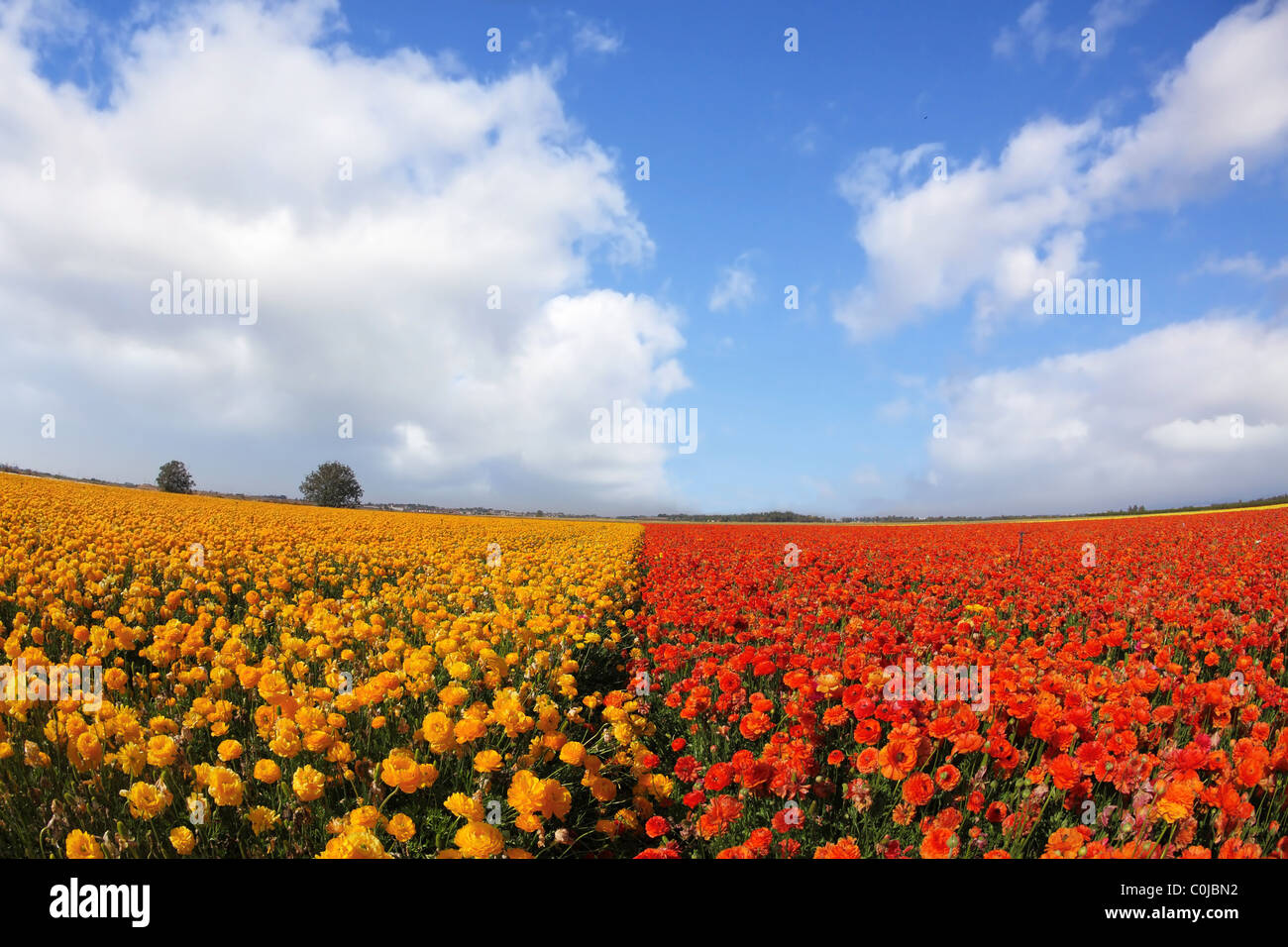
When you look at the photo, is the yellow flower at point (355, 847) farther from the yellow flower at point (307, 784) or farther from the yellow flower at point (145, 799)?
Answer: the yellow flower at point (145, 799)

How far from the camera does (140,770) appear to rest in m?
2.59

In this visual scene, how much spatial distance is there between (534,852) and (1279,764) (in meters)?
3.40

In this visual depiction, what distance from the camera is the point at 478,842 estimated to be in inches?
79.6


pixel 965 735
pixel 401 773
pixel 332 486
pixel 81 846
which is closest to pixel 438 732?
pixel 401 773

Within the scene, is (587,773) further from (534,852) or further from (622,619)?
(622,619)

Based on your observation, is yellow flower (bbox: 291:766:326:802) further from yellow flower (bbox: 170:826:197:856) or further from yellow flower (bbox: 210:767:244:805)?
yellow flower (bbox: 170:826:197:856)

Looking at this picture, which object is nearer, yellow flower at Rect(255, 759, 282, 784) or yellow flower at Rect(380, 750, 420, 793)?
yellow flower at Rect(380, 750, 420, 793)

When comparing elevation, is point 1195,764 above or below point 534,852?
above

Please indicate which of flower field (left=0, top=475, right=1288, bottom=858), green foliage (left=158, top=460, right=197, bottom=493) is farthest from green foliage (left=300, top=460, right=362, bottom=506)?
flower field (left=0, top=475, right=1288, bottom=858)

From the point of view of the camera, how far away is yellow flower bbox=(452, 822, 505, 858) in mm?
2010

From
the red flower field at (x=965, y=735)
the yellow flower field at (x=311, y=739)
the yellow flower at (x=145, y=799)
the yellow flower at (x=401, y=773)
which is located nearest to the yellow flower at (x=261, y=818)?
the yellow flower field at (x=311, y=739)
